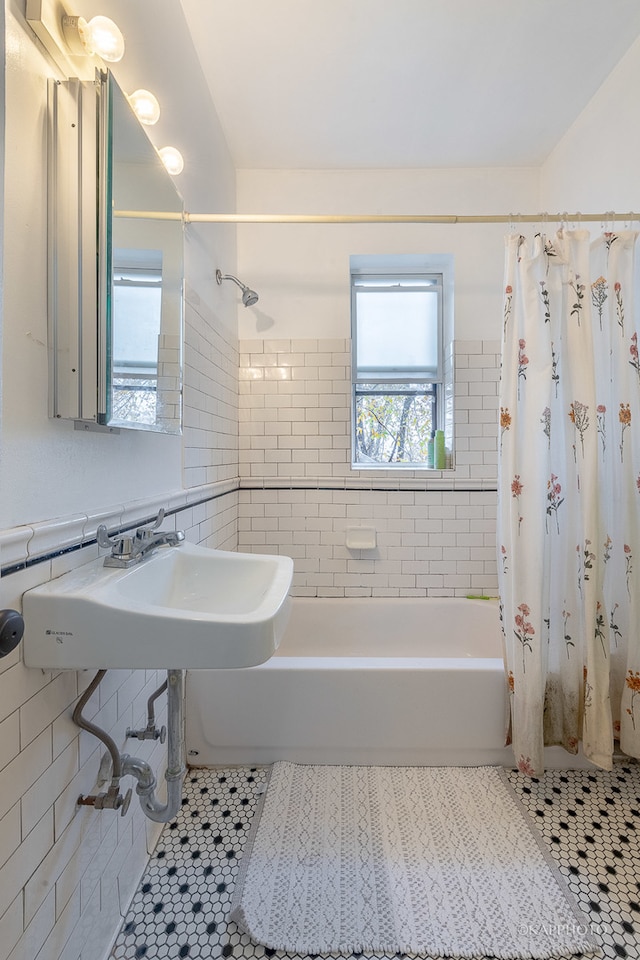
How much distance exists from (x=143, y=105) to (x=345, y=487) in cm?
169

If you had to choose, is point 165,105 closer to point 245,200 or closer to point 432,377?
point 245,200

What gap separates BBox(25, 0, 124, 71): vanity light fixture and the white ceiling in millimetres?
970

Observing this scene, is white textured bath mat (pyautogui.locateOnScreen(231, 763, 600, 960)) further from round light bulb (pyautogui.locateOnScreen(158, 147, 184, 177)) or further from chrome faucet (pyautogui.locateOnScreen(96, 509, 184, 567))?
round light bulb (pyautogui.locateOnScreen(158, 147, 184, 177))

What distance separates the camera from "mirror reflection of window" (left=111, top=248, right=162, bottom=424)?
0.91m

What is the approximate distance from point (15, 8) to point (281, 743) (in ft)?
6.65

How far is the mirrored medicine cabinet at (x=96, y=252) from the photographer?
770 millimetres

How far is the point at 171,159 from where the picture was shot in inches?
48.8

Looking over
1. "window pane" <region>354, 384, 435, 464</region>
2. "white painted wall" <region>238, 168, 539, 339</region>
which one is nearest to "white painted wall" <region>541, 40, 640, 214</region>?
"white painted wall" <region>238, 168, 539, 339</region>

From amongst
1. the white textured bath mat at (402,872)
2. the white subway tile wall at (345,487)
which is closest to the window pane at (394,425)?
the white subway tile wall at (345,487)

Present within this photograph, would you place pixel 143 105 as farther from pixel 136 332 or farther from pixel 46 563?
pixel 46 563

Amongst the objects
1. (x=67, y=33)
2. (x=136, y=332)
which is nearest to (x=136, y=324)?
(x=136, y=332)

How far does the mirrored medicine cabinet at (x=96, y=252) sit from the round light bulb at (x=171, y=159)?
230 millimetres

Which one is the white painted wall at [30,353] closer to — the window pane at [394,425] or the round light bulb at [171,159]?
the round light bulb at [171,159]

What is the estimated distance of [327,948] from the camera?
1.00 m
